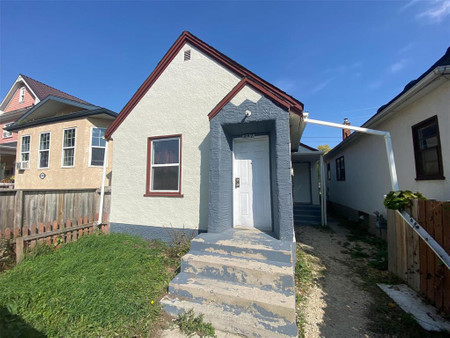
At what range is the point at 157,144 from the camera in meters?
6.00

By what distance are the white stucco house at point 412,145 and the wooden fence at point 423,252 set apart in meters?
1.36

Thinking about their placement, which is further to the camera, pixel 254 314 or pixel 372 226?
pixel 372 226

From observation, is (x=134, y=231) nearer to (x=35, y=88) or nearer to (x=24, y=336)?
(x=24, y=336)

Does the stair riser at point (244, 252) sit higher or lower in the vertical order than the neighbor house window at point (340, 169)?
lower

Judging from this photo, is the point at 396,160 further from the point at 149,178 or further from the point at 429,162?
the point at 149,178

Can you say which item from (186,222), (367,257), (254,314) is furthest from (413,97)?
(186,222)

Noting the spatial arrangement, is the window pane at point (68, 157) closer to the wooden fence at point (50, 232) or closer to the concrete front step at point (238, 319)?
the wooden fence at point (50, 232)

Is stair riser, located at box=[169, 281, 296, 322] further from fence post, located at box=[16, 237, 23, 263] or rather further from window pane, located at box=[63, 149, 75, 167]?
window pane, located at box=[63, 149, 75, 167]

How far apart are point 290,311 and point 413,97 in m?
5.49

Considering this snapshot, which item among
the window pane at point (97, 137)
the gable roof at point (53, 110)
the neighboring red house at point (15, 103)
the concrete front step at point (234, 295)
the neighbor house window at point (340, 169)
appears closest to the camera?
the concrete front step at point (234, 295)

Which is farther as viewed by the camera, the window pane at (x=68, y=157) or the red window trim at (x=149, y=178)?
the window pane at (x=68, y=157)

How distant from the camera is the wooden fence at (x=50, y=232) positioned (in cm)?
440

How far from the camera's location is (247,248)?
3629mm

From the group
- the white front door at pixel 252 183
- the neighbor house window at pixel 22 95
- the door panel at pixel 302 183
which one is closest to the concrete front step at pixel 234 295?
the white front door at pixel 252 183
